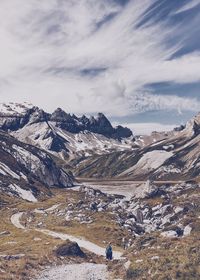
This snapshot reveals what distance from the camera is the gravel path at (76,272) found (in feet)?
235

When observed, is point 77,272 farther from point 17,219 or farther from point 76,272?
point 17,219

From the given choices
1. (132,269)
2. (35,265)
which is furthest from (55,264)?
(132,269)

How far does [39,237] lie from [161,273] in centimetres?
5892

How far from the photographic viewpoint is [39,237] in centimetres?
11650

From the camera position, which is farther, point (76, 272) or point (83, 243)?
point (83, 243)

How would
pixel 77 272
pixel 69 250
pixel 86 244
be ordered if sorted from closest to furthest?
pixel 77 272 < pixel 69 250 < pixel 86 244

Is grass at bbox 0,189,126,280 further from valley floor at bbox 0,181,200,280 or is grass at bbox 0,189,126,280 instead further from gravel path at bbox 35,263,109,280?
gravel path at bbox 35,263,109,280

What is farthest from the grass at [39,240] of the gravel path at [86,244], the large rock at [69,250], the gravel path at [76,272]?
the gravel path at [86,244]

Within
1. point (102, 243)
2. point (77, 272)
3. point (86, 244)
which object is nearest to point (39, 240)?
point (86, 244)

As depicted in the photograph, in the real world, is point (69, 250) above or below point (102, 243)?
above

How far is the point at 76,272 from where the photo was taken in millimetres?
75750

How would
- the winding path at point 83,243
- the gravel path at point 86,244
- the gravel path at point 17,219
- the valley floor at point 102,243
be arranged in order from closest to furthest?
the valley floor at point 102,243 → the gravel path at point 86,244 → the winding path at point 83,243 → the gravel path at point 17,219

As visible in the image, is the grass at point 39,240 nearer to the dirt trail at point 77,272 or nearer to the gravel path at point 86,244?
the dirt trail at point 77,272

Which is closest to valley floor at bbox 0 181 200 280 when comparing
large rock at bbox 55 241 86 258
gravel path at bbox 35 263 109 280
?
gravel path at bbox 35 263 109 280
